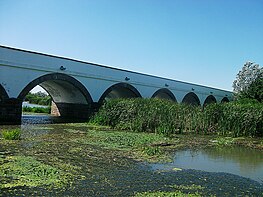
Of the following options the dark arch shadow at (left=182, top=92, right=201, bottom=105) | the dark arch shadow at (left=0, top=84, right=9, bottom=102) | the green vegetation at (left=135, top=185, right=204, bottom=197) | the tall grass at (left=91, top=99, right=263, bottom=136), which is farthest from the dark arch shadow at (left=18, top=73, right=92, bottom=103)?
the dark arch shadow at (left=182, top=92, right=201, bottom=105)

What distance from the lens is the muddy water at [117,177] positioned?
4.32 m

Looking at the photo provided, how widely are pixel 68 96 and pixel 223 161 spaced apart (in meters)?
14.4

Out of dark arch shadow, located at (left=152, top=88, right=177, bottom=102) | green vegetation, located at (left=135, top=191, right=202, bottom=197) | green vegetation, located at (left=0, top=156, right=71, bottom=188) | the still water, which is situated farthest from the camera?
dark arch shadow, located at (left=152, top=88, right=177, bottom=102)

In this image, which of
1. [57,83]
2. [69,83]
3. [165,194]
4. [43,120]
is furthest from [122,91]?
[165,194]

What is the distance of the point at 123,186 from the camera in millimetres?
4625

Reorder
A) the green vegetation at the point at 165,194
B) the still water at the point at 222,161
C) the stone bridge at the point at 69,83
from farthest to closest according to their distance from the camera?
the stone bridge at the point at 69,83, the still water at the point at 222,161, the green vegetation at the point at 165,194

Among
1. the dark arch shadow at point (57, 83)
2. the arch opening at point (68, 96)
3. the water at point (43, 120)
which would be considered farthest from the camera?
the arch opening at point (68, 96)

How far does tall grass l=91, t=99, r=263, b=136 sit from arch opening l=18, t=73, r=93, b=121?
4.61 meters

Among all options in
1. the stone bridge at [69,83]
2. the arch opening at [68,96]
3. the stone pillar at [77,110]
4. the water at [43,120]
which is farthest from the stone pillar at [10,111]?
the stone pillar at [77,110]

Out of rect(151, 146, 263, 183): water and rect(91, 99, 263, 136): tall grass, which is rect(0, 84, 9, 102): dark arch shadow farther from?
rect(151, 146, 263, 183): water

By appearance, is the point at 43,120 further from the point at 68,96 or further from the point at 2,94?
the point at 2,94

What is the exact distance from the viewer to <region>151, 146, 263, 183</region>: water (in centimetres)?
619

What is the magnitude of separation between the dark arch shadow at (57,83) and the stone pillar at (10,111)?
49 centimetres

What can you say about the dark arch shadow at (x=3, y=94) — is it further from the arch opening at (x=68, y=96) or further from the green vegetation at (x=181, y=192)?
the green vegetation at (x=181, y=192)
